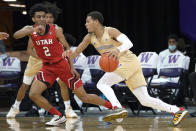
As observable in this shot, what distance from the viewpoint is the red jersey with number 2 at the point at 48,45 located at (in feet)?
26.7

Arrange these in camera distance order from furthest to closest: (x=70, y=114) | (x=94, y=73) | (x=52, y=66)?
1. (x=94, y=73)
2. (x=70, y=114)
3. (x=52, y=66)

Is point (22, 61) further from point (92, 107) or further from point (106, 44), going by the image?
point (106, 44)

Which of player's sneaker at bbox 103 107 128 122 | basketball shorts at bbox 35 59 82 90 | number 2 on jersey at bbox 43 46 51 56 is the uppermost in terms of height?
number 2 on jersey at bbox 43 46 51 56

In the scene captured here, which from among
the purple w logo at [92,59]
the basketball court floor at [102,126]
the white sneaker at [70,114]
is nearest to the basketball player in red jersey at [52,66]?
the basketball court floor at [102,126]

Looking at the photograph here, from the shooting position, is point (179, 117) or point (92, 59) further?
point (92, 59)

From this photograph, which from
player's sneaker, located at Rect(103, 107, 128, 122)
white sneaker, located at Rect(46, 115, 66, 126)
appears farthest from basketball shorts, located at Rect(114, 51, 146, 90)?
white sneaker, located at Rect(46, 115, 66, 126)

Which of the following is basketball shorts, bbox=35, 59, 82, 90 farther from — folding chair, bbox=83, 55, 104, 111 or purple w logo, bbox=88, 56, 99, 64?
purple w logo, bbox=88, 56, 99, 64

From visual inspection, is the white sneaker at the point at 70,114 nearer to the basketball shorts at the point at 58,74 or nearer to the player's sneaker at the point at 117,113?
the basketball shorts at the point at 58,74

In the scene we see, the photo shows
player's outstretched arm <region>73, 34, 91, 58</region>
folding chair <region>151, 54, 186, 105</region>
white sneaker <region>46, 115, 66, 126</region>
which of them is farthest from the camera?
folding chair <region>151, 54, 186, 105</region>

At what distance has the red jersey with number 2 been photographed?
26.7ft

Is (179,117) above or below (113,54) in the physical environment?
below

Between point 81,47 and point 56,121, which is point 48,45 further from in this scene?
point 56,121

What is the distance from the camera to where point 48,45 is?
816 cm

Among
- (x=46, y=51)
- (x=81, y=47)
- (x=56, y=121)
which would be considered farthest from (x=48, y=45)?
(x=56, y=121)
